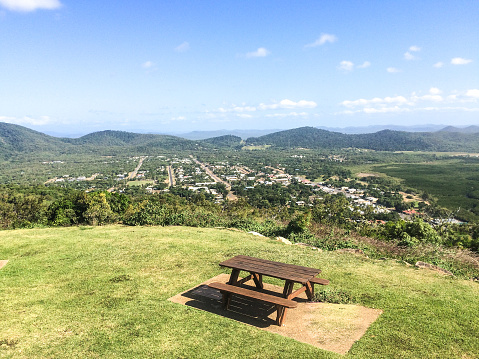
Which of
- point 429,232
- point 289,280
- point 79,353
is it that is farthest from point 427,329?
point 429,232

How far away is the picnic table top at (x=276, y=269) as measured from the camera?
5.98m

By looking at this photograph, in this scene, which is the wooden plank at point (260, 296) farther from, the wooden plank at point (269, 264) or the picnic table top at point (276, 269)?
the wooden plank at point (269, 264)

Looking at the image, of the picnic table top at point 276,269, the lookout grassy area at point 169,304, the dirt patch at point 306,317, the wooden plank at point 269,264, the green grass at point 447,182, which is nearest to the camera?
the lookout grassy area at point 169,304

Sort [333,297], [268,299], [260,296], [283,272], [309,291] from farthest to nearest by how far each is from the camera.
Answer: [333,297]
[309,291]
[283,272]
[260,296]
[268,299]

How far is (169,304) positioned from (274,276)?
2.36 m

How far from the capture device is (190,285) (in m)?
7.75

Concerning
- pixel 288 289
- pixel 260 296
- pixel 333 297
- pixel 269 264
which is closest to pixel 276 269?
pixel 269 264

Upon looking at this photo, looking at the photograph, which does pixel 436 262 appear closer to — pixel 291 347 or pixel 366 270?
pixel 366 270

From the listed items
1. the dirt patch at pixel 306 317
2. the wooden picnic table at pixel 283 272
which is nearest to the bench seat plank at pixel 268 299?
the dirt patch at pixel 306 317

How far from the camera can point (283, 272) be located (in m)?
6.27

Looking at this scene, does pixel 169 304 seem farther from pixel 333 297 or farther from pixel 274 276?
pixel 333 297

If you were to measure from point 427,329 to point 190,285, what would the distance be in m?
5.08

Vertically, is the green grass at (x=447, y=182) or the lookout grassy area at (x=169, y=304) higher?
the lookout grassy area at (x=169, y=304)

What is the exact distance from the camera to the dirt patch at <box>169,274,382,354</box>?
17.0ft
